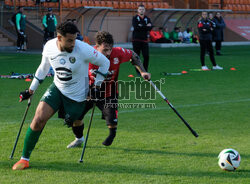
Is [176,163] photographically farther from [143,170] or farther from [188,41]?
[188,41]

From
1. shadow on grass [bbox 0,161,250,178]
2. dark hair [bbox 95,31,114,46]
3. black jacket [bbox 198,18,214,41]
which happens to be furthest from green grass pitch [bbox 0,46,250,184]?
black jacket [bbox 198,18,214,41]

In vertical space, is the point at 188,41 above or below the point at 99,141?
below

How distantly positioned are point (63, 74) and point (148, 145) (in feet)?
5.22

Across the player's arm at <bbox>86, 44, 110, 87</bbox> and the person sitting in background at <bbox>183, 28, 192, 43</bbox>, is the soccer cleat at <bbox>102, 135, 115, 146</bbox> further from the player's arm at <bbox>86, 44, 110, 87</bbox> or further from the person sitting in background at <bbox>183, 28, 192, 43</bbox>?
the person sitting in background at <bbox>183, 28, 192, 43</bbox>

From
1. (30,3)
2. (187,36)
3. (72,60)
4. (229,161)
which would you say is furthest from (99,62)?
(187,36)

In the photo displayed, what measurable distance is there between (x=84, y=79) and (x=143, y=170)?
4.17 feet

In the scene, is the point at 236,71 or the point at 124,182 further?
the point at 236,71

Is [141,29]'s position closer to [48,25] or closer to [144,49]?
[144,49]

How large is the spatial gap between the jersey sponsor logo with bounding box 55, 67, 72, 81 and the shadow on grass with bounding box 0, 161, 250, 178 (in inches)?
37.8

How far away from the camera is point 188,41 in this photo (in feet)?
105

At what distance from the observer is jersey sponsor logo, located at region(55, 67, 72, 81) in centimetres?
541

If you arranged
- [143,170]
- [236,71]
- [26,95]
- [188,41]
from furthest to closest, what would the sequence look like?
1. [188,41]
2. [236,71]
3. [26,95]
4. [143,170]

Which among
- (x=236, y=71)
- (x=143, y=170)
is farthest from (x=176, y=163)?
(x=236, y=71)

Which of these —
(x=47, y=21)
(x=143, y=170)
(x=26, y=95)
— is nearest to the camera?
(x=143, y=170)
